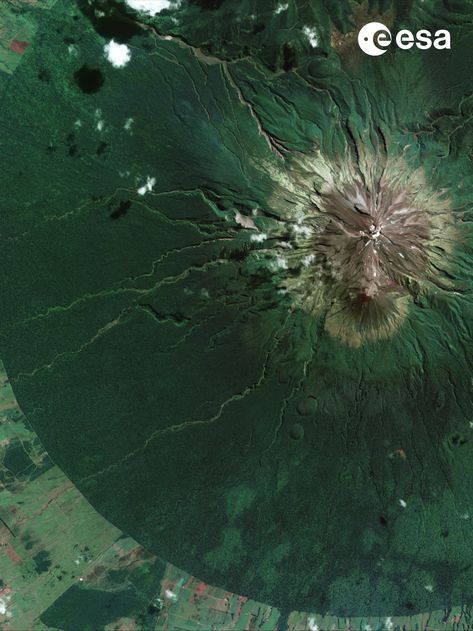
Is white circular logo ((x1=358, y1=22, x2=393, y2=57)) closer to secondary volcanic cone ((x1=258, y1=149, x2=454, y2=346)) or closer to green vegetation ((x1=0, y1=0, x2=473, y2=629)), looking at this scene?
green vegetation ((x1=0, y1=0, x2=473, y2=629))

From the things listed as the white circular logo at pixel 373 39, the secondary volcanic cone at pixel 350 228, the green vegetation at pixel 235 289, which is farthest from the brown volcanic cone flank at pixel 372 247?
the white circular logo at pixel 373 39

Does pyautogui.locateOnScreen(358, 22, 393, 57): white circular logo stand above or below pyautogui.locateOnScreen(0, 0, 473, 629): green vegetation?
above

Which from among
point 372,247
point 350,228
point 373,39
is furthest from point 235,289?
point 373,39

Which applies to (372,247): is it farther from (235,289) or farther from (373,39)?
(373,39)

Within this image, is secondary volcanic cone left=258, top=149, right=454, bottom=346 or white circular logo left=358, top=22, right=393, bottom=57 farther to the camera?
white circular logo left=358, top=22, right=393, bottom=57

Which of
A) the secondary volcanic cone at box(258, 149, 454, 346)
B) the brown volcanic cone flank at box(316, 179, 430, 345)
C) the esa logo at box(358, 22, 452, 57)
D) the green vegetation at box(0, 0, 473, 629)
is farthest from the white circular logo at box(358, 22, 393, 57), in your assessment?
the brown volcanic cone flank at box(316, 179, 430, 345)

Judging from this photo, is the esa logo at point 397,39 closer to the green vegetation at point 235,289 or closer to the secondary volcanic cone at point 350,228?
the green vegetation at point 235,289

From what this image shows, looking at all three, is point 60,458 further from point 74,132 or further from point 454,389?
point 454,389
